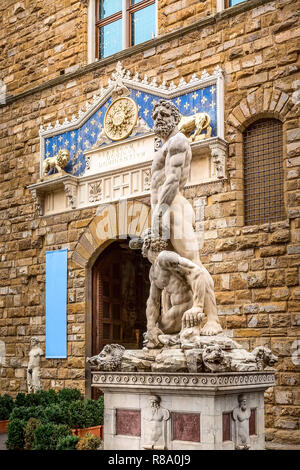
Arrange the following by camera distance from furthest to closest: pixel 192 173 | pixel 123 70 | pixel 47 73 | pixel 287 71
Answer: pixel 47 73 < pixel 123 70 < pixel 192 173 < pixel 287 71

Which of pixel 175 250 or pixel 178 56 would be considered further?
pixel 178 56

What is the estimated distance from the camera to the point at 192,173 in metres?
11.3

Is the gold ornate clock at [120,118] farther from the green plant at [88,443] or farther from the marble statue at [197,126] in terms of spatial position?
the green plant at [88,443]

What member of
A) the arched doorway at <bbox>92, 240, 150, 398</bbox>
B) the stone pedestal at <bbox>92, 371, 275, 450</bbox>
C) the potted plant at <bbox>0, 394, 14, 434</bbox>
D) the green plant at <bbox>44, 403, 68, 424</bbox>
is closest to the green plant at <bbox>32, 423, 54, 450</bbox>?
the green plant at <bbox>44, 403, 68, 424</bbox>

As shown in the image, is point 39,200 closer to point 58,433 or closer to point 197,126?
point 197,126

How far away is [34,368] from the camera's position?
13.1 meters

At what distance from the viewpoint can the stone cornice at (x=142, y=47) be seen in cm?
1103

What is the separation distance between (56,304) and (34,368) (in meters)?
1.31

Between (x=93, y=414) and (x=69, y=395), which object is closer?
(x=93, y=414)

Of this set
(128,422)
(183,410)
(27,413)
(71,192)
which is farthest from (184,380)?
(71,192)

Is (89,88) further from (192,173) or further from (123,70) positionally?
(192,173)

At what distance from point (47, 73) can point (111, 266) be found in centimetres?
452
